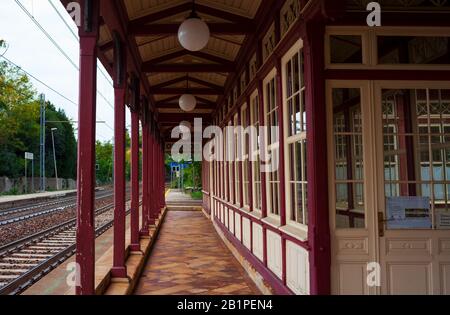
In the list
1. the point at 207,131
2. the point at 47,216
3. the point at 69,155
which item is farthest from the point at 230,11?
the point at 69,155

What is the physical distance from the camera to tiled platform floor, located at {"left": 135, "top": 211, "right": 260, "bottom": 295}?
497 cm

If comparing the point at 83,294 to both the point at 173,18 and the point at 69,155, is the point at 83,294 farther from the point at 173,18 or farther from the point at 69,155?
the point at 69,155

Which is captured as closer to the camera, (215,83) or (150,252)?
(150,252)

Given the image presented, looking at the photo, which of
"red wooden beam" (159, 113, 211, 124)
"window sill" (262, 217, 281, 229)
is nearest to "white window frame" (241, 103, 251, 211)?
"window sill" (262, 217, 281, 229)

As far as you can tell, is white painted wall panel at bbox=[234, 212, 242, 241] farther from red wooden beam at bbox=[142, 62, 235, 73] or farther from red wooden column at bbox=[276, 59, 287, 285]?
red wooden column at bbox=[276, 59, 287, 285]

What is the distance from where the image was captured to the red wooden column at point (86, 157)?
10.8 ft

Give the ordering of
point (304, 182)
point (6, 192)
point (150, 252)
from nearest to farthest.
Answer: point (304, 182) → point (150, 252) → point (6, 192)

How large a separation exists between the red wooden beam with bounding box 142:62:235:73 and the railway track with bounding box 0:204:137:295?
3.78m

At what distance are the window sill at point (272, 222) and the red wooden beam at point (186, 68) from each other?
134 inches

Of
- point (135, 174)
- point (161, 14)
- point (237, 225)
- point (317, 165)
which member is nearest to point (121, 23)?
point (161, 14)

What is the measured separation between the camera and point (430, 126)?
10.8 ft

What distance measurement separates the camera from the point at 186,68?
23.6ft

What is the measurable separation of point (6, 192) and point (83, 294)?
30.8m

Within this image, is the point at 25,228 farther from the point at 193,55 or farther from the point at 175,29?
the point at 175,29
